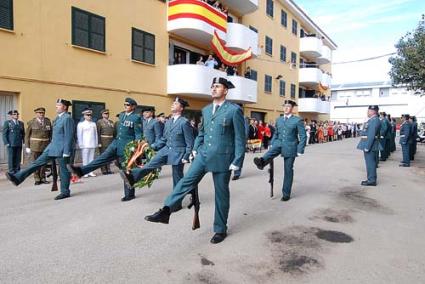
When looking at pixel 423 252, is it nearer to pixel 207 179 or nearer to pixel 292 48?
pixel 207 179

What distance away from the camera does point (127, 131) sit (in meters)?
7.16

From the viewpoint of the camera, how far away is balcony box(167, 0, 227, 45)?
56.6ft

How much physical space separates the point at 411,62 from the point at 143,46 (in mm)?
11325

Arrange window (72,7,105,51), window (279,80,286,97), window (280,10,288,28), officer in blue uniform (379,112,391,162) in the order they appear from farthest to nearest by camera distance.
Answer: window (280,10,288,28), window (279,80,286,97), officer in blue uniform (379,112,391,162), window (72,7,105,51)

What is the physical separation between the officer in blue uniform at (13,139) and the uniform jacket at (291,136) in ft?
22.4

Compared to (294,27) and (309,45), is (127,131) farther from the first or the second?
(309,45)

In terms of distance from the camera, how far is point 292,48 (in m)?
33.0

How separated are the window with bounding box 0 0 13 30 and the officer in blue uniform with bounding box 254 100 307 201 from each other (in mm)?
8713

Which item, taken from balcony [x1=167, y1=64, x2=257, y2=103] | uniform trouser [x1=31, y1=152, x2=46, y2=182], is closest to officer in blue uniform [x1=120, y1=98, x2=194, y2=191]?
uniform trouser [x1=31, y1=152, x2=46, y2=182]

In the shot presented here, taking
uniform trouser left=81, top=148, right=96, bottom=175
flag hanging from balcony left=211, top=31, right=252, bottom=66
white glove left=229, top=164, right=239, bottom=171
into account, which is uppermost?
flag hanging from balcony left=211, top=31, right=252, bottom=66

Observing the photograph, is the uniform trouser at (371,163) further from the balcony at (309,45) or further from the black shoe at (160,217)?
the balcony at (309,45)

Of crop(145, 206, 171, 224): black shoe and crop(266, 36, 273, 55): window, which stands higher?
crop(266, 36, 273, 55): window

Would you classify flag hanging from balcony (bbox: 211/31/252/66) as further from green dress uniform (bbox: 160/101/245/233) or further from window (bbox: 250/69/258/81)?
green dress uniform (bbox: 160/101/245/233)

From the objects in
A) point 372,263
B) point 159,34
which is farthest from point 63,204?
point 159,34
